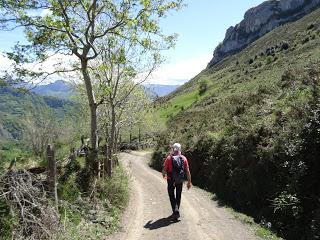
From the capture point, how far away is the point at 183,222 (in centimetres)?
1378

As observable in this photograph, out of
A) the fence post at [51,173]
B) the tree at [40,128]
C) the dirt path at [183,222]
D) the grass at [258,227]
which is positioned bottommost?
the grass at [258,227]

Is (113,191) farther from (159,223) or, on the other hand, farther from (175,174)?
(175,174)

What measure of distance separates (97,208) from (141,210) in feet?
7.79

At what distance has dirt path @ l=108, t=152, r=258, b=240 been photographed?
1239 cm

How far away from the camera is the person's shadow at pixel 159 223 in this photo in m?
13.3

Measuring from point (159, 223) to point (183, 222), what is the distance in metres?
0.80

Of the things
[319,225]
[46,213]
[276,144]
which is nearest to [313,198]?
[319,225]

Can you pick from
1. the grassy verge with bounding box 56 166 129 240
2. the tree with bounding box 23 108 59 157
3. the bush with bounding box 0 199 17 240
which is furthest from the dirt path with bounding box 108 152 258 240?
the tree with bounding box 23 108 59 157

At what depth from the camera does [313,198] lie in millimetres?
13453

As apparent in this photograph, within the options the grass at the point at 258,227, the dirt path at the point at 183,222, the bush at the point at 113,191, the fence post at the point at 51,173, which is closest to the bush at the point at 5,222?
the fence post at the point at 51,173

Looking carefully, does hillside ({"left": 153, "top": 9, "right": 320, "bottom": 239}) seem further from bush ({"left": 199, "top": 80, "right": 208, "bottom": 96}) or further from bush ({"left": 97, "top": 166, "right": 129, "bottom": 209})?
bush ({"left": 199, "top": 80, "right": 208, "bottom": 96})

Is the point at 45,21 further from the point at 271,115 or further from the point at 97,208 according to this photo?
the point at 271,115

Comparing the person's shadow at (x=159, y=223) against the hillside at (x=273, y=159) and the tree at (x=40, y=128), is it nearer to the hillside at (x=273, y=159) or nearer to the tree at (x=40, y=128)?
the hillside at (x=273, y=159)

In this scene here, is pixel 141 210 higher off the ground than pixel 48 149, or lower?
lower
